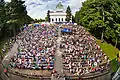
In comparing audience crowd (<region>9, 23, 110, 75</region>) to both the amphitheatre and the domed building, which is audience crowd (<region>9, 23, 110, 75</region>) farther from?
the domed building

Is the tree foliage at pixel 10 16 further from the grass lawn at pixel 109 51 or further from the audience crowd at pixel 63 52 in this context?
the grass lawn at pixel 109 51

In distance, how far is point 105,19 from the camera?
6794 centimetres

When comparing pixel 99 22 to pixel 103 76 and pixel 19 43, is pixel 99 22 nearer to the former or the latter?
pixel 19 43

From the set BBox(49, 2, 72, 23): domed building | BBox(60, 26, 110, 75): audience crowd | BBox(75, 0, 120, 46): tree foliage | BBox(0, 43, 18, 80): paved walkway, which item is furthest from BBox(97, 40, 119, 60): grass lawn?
BBox(49, 2, 72, 23): domed building

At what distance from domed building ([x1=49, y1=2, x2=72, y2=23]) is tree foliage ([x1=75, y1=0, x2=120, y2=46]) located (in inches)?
2170

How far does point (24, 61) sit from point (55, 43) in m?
13.7

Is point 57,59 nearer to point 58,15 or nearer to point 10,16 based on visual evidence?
point 10,16

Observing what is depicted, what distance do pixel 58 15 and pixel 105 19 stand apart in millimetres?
59123

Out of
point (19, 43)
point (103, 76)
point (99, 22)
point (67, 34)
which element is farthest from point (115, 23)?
point (103, 76)

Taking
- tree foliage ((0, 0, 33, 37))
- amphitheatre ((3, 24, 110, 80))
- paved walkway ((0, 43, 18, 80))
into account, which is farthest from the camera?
tree foliage ((0, 0, 33, 37))

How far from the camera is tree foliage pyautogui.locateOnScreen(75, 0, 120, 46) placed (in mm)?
65750

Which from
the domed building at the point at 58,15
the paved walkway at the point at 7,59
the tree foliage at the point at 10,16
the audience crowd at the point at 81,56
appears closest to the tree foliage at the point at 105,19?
the audience crowd at the point at 81,56

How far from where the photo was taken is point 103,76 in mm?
40688

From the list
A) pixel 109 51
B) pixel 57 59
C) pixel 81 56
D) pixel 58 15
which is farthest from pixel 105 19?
pixel 58 15
